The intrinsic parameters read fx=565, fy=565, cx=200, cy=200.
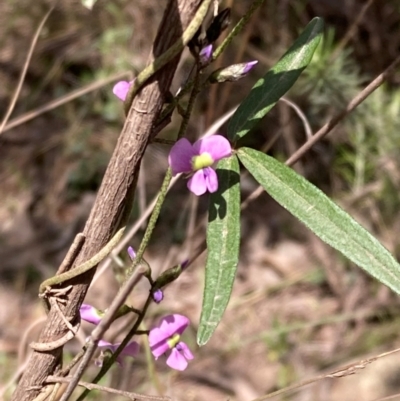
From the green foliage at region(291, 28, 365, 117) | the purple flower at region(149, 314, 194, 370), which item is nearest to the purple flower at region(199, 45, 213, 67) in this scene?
the purple flower at region(149, 314, 194, 370)

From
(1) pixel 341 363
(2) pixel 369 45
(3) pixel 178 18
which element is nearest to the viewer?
Answer: (3) pixel 178 18

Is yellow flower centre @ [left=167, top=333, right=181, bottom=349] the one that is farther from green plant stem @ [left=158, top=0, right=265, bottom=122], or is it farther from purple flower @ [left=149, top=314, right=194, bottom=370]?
green plant stem @ [left=158, top=0, right=265, bottom=122]

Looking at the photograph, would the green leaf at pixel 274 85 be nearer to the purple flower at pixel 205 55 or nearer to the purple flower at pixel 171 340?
the purple flower at pixel 205 55

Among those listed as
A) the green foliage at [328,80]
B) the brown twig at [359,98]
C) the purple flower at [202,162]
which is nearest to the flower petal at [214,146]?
the purple flower at [202,162]

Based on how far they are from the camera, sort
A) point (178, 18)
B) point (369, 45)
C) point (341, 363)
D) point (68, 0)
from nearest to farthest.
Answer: point (178, 18) < point (369, 45) < point (341, 363) < point (68, 0)

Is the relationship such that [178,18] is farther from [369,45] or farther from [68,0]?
[68,0]

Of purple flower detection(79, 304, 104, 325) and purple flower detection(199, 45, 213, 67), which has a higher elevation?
purple flower detection(199, 45, 213, 67)

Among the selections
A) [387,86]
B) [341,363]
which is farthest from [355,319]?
[387,86]
